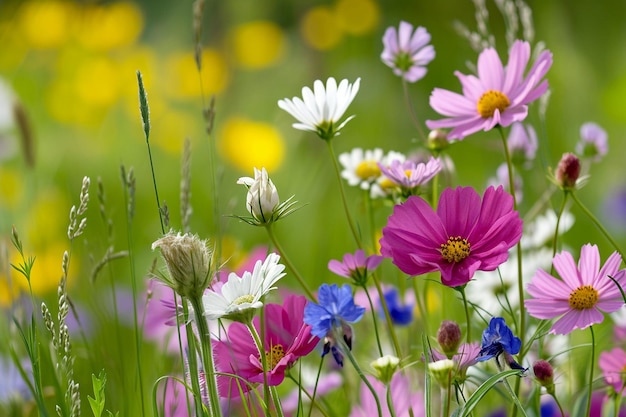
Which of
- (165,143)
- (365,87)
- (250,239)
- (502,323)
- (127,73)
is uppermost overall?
(127,73)

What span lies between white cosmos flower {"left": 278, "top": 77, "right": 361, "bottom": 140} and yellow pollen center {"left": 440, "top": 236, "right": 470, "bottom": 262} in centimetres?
12

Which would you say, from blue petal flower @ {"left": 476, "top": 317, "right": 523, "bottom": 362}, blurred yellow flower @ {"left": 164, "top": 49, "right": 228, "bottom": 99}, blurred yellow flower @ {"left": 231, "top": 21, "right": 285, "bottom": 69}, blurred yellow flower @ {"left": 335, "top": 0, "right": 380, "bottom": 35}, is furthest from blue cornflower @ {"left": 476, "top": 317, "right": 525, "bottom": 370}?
blurred yellow flower @ {"left": 231, "top": 21, "right": 285, "bottom": 69}

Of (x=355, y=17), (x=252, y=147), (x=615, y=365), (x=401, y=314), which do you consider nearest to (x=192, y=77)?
(x=355, y=17)

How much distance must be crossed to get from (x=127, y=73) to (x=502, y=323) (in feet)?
7.96

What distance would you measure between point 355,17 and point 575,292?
239cm

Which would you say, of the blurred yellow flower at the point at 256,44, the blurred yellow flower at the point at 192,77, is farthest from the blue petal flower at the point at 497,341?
the blurred yellow flower at the point at 256,44

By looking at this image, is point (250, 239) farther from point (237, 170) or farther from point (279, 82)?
point (279, 82)

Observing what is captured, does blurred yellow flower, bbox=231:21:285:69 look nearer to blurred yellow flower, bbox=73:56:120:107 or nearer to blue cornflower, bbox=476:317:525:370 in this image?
blurred yellow flower, bbox=73:56:120:107

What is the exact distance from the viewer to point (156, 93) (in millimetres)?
3016

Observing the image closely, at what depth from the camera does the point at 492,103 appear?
679mm

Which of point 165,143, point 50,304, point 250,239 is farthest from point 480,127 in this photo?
point 165,143

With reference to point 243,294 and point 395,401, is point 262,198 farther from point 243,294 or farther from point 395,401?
point 395,401

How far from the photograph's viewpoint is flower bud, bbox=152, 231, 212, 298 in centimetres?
53

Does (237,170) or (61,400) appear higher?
(237,170)
